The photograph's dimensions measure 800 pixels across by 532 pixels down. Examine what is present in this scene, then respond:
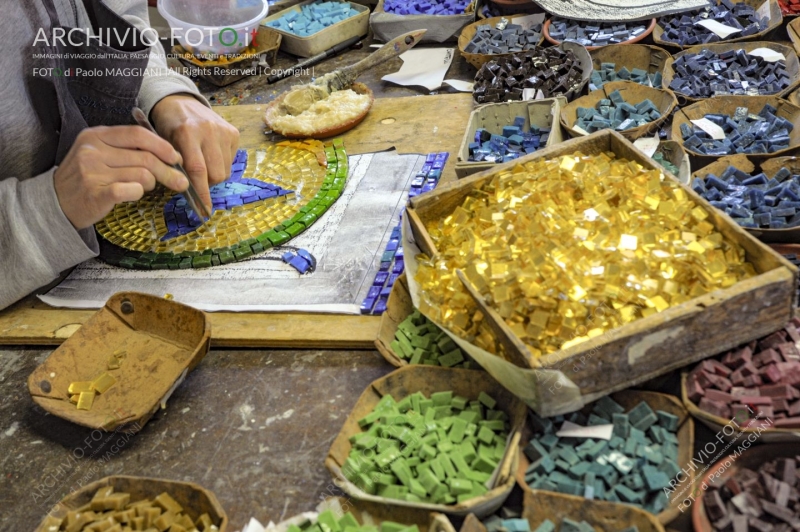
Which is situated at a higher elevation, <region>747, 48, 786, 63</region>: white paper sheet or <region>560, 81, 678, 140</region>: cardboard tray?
<region>747, 48, 786, 63</region>: white paper sheet

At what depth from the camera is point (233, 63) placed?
346 cm

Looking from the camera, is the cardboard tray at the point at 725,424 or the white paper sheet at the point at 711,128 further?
the white paper sheet at the point at 711,128

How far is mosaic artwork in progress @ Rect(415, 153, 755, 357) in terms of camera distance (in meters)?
1.44

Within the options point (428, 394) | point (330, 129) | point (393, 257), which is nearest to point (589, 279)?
point (428, 394)

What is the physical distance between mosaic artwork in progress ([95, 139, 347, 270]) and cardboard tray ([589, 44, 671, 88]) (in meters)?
1.21

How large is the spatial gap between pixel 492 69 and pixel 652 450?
73.8 inches

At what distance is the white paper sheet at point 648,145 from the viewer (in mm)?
2180

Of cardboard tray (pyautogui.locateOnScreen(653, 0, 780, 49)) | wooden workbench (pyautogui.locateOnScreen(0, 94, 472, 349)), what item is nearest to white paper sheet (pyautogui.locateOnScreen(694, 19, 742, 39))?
cardboard tray (pyautogui.locateOnScreen(653, 0, 780, 49))

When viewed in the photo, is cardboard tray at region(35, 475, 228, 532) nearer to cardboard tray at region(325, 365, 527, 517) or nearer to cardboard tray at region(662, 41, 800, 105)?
cardboard tray at region(325, 365, 527, 517)

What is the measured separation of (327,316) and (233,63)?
2013mm

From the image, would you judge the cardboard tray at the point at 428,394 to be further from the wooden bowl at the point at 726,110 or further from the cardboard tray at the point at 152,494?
the wooden bowl at the point at 726,110

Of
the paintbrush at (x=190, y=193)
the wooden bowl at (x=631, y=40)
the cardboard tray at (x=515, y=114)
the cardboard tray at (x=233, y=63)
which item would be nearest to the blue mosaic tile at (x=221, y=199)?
the paintbrush at (x=190, y=193)

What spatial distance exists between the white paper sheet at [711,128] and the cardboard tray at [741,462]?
4.08 feet

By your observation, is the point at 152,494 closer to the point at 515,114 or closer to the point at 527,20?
the point at 515,114
